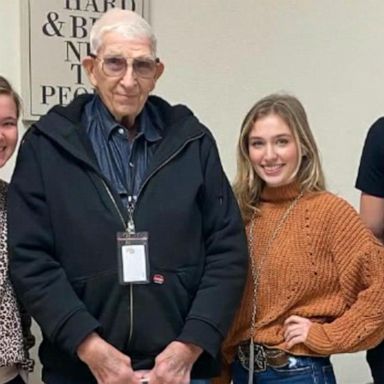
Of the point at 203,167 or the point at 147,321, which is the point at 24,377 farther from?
the point at 203,167

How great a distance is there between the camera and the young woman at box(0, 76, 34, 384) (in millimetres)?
1581

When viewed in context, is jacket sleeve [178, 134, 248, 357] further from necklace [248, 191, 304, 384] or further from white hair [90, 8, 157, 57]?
white hair [90, 8, 157, 57]

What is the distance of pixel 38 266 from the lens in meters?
1.51

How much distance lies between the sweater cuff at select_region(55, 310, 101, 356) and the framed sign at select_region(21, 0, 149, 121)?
909 mm

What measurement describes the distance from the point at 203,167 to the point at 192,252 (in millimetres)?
194

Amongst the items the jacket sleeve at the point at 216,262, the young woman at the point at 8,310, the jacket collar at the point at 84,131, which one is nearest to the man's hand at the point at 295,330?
the jacket sleeve at the point at 216,262

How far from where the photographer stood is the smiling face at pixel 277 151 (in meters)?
1.76

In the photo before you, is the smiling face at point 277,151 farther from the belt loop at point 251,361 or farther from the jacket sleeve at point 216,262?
the belt loop at point 251,361

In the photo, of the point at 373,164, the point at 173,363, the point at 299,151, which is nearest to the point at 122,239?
the point at 173,363

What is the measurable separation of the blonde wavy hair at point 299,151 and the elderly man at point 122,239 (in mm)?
195

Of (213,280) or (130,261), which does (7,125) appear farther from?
(213,280)

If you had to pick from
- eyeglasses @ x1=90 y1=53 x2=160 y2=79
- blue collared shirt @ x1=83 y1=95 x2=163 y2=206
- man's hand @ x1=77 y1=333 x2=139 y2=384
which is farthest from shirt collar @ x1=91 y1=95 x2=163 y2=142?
man's hand @ x1=77 y1=333 x2=139 y2=384

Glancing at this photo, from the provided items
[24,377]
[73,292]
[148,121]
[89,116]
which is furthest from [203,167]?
[24,377]

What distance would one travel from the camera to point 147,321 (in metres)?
1.54
